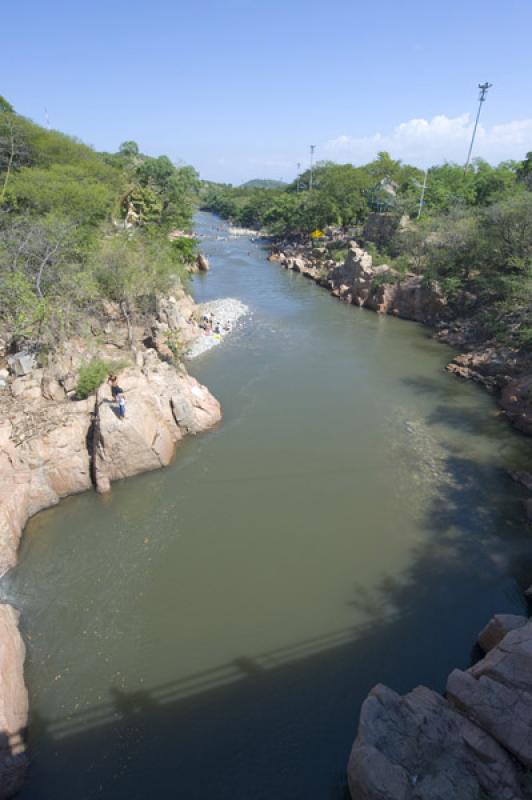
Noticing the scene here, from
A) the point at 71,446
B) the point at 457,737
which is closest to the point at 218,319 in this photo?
the point at 71,446

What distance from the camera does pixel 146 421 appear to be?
15.1 meters

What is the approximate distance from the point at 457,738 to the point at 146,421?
11850 mm

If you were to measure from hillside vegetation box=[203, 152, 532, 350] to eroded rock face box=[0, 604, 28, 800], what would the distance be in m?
21.2

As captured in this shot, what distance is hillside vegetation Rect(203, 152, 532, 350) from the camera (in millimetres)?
25906

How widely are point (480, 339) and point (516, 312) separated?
11.4ft

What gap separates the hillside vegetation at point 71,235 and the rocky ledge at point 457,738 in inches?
634

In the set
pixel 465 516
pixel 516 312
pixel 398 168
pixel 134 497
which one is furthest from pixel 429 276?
pixel 398 168

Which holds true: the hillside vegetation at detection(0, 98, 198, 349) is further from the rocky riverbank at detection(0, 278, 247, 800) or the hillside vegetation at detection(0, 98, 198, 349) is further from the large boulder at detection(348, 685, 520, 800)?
the large boulder at detection(348, 685, 520, 800)

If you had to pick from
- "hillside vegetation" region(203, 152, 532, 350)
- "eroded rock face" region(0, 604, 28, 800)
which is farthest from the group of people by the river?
"eroded rock face" region(0, 604, 28, 800)

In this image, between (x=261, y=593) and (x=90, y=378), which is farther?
(x=90, y=378)

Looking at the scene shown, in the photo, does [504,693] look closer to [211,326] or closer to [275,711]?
[275,711]

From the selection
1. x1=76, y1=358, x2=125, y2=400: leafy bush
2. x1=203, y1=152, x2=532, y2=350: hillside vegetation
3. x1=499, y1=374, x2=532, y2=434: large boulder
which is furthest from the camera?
x1=203, y1=152, x2=532, y2=350: hillside vegetation

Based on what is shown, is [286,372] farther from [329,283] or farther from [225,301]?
[329,283]

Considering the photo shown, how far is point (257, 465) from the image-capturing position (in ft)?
51.9
